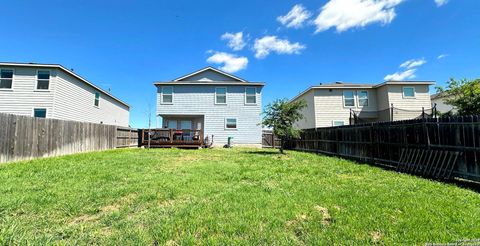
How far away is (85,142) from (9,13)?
7581 mm

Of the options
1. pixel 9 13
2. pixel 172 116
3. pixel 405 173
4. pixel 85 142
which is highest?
pixel 9 13

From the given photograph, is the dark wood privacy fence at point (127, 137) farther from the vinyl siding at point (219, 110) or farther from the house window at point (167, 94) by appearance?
the house window at point (167, 94)

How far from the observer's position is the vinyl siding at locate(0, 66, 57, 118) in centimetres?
1608

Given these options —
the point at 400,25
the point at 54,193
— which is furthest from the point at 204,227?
the point at 400,25

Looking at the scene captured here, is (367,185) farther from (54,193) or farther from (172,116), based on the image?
(172,116)

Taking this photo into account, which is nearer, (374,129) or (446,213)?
(446,213)

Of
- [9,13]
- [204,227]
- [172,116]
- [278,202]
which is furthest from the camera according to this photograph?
[172,116]

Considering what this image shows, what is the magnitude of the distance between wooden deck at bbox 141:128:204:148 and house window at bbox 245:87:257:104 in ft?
17.5

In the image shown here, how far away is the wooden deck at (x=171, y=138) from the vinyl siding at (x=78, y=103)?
5.18m

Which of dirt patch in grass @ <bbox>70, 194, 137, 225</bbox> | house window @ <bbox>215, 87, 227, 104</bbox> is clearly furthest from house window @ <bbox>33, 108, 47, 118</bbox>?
dirt patch in grass @ <bbox>70, 194, 137, 225</bbox>

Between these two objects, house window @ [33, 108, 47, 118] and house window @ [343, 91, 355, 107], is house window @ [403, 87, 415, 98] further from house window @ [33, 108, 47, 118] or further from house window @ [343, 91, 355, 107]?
house window @ [33, 108, 47, 118]

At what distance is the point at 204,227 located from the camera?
9.94 ft

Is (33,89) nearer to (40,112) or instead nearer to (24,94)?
(24,94)

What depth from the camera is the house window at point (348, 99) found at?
70.3 feet
